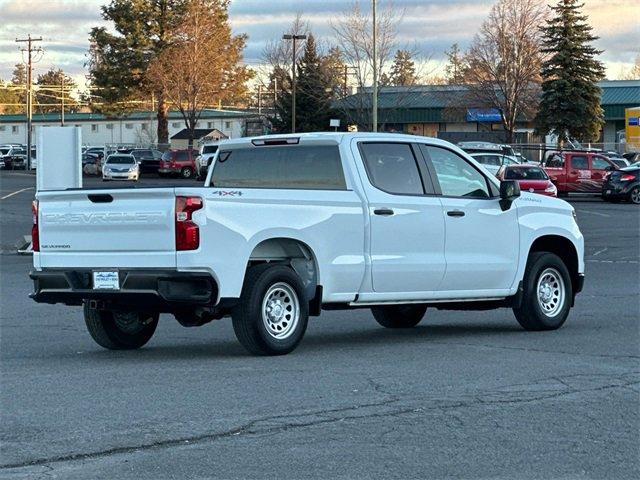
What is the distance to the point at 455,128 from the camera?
104 metres

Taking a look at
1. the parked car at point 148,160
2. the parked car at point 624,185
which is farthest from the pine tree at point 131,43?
the parked car at point 624,185

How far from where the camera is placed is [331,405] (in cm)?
831

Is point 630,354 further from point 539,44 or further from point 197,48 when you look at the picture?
point 197,48

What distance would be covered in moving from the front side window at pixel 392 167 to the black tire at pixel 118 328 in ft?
8.06

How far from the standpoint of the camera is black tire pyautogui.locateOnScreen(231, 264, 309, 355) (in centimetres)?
1026

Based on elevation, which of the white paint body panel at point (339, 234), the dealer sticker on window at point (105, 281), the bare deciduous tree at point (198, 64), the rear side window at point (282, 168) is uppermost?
the bare deciduous tree at point (198, 64)

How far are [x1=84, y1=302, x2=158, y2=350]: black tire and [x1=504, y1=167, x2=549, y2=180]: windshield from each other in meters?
32.9

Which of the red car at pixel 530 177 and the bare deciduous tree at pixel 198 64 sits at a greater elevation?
the bare deciduous tree at pixel 198 64

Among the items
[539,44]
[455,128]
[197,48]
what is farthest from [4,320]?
[455,128]

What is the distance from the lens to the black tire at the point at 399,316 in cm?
1337

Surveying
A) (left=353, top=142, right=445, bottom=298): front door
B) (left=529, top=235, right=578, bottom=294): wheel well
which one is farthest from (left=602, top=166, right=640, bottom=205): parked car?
(left=353, top=142, right=445, bottom=298): front door

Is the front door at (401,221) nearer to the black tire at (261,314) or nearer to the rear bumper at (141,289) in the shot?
the black tire at (261,314)

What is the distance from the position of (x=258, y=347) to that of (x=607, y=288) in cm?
914

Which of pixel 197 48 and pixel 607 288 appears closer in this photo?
pixel 607 288
